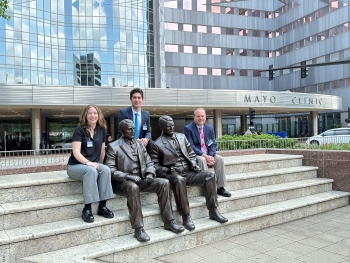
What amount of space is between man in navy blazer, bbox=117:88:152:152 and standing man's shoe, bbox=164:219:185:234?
1469mm

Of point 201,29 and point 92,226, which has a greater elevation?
point 201,29

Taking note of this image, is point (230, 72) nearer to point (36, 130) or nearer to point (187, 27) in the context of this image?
point (187, 27)

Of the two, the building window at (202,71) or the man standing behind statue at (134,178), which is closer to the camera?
the man standing behind statue at (134,178)

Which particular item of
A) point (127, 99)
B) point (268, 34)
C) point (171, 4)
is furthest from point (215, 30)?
point (127, 99)

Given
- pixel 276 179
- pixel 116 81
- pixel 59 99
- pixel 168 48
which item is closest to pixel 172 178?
pixel 276 179

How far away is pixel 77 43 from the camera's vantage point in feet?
129

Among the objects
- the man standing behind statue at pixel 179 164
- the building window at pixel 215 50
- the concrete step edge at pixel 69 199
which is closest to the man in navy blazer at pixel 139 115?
the man standing behind statue at pixel 179 164

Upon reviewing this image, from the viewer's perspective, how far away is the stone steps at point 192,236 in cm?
427

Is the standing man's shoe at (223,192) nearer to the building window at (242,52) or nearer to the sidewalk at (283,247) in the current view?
the sidewalk at (283,247)

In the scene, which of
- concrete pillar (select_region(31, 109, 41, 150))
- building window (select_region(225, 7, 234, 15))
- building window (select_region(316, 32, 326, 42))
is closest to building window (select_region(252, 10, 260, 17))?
building window (select_region(225, 7, 234, 15))

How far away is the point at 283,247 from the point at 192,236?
1.44 meters

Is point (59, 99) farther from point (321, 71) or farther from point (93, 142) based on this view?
point (321, 71)

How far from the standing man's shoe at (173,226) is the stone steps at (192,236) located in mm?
68

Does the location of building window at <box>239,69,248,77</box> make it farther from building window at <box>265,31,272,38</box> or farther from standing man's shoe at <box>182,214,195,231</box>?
standing man's shoe at <box>182,214,195,231</box>
